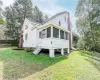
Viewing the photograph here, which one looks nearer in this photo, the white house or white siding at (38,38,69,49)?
white siding at (38,38,69,49)

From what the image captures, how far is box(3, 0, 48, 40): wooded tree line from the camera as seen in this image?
3453 centimetres

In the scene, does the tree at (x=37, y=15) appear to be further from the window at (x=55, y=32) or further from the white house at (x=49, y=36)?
the window at (x=55, y=32)

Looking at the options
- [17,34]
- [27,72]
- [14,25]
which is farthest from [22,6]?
[27,72]

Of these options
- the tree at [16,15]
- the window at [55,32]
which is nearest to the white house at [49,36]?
the window at [55,32]

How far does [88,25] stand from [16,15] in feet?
68.1

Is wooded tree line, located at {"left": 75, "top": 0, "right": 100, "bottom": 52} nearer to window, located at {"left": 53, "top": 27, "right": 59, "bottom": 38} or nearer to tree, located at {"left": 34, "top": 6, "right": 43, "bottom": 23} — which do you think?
window, located at {"left": 53, "top": 27, "right": 59, "bottom": 38}

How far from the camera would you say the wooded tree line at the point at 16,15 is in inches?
1359

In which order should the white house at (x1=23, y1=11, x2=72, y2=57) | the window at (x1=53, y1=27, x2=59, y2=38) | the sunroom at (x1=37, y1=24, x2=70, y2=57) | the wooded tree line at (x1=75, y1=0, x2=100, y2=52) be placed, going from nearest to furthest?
1. the sunroom at (x1=37, y1=24, x2=70, y2=57)
2. the white house at (x1=23, y1=11, x2=72, y2=57)
3. the window at (x1=53, y1=27, x2=59, y2=38)
4. the wooded tree line at (x1=75, y1=0, x2=100, y2=52)

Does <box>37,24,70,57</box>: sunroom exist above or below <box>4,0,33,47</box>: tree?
below

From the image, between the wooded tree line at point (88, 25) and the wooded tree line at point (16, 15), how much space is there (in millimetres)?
15405

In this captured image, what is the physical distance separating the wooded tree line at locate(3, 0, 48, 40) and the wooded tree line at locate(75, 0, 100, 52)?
1540 centimetres

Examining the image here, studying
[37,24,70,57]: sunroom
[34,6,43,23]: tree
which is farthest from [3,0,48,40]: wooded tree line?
[37,24,70,57]: sunroom

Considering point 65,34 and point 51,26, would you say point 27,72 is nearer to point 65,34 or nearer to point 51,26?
point 51,26

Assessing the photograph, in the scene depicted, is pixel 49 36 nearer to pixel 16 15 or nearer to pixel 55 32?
pixel 55 32
